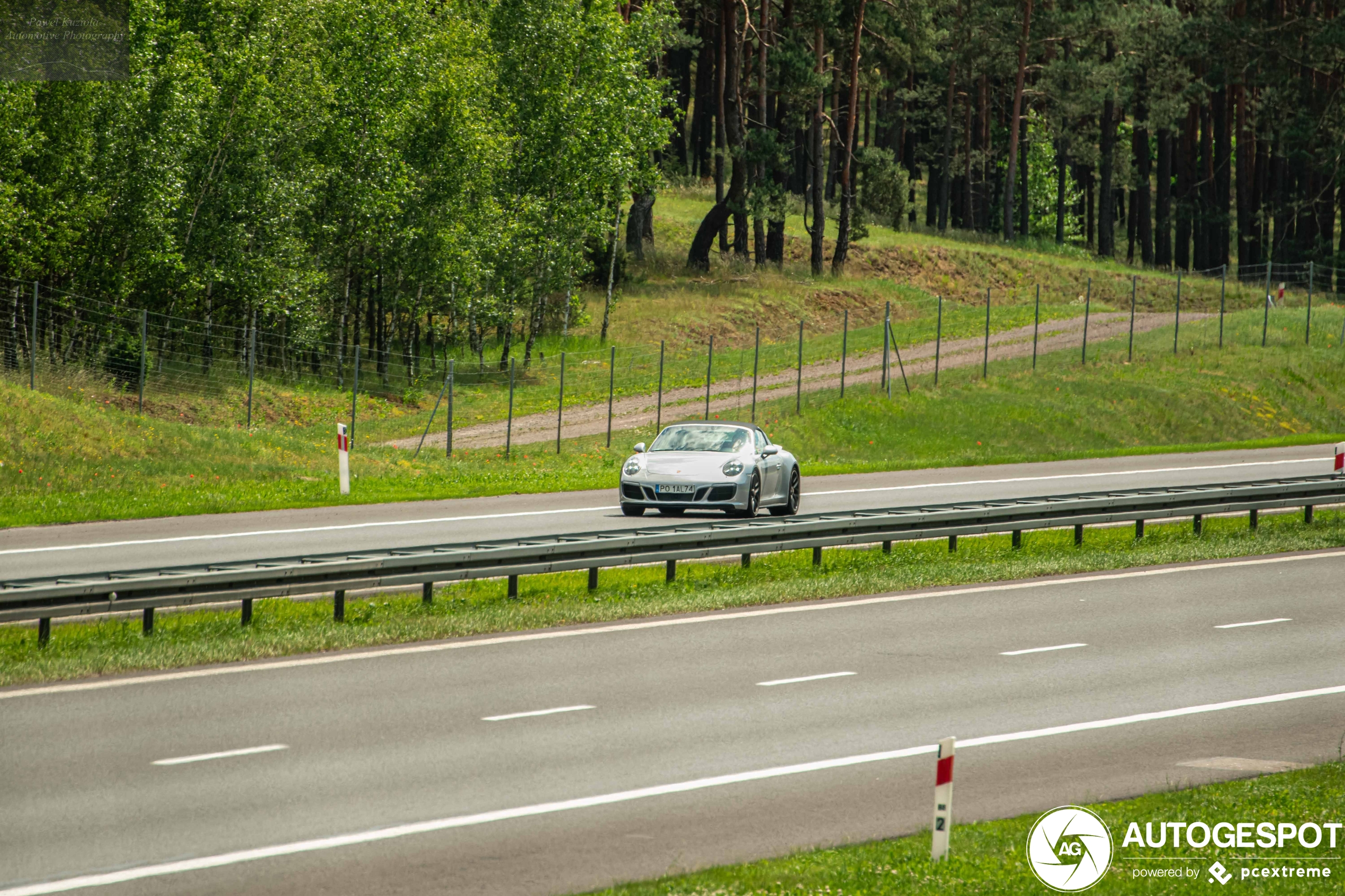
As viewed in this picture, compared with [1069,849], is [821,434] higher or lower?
lower

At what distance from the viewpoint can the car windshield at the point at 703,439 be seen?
68.1 ft

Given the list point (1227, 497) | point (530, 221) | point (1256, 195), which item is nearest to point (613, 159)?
point (530, 221)

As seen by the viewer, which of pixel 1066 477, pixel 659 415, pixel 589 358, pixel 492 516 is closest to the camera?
pixel 492 516

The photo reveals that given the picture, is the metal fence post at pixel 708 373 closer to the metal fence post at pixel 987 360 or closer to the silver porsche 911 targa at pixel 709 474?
the metal fence post at pixel 987 360

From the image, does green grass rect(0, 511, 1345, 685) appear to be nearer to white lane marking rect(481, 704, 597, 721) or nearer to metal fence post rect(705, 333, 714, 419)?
white lane marking rect(481, 704, 597, 721)

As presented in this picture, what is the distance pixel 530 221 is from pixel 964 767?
3804 cm

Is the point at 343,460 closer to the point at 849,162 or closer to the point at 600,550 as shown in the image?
the point at 600,550

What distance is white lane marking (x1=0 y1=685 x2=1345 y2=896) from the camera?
6.64m

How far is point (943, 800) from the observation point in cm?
644

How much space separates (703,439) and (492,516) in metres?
3.27

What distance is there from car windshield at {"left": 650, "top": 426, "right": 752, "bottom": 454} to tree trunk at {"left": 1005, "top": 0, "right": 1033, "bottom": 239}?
5043 centimetres

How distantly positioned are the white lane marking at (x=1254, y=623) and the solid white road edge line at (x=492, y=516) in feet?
33.1

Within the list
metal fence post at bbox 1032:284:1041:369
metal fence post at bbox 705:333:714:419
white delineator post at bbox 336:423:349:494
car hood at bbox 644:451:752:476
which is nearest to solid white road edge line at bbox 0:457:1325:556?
car hood at bbox 644:451:752:476

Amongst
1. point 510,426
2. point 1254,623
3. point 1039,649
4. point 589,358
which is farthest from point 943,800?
point 589,358
